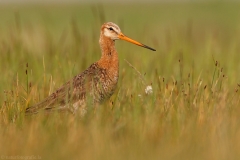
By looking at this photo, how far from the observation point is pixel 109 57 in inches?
295

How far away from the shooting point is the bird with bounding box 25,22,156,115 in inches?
257

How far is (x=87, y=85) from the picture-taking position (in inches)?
257

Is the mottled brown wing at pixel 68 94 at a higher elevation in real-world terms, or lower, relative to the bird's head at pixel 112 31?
lower

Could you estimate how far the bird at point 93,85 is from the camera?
6.52 metres

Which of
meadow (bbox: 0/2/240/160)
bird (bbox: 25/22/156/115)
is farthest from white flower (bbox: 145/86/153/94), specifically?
bird (bbox: 25/22/156/115)

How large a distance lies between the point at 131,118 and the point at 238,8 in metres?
15.5

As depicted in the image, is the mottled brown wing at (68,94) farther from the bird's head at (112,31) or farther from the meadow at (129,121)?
the bird's head at (112,31)

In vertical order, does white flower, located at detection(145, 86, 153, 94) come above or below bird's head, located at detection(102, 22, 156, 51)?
below

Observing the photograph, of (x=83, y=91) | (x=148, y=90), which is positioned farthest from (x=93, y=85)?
(x=148, y=90)

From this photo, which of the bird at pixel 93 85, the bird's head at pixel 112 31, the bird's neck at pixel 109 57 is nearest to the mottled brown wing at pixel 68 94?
the bird at pixel 93 85

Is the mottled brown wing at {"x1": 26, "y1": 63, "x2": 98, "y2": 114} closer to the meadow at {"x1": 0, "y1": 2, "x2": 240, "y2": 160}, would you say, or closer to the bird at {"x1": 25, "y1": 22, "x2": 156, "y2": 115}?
the bird at {"x1": 25, "y1": 22, "x2": 156, "y2": 115}

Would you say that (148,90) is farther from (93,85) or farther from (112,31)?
(112,31)

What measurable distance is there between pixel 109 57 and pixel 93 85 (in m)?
0.91

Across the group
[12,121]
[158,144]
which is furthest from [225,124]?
[12,121]
